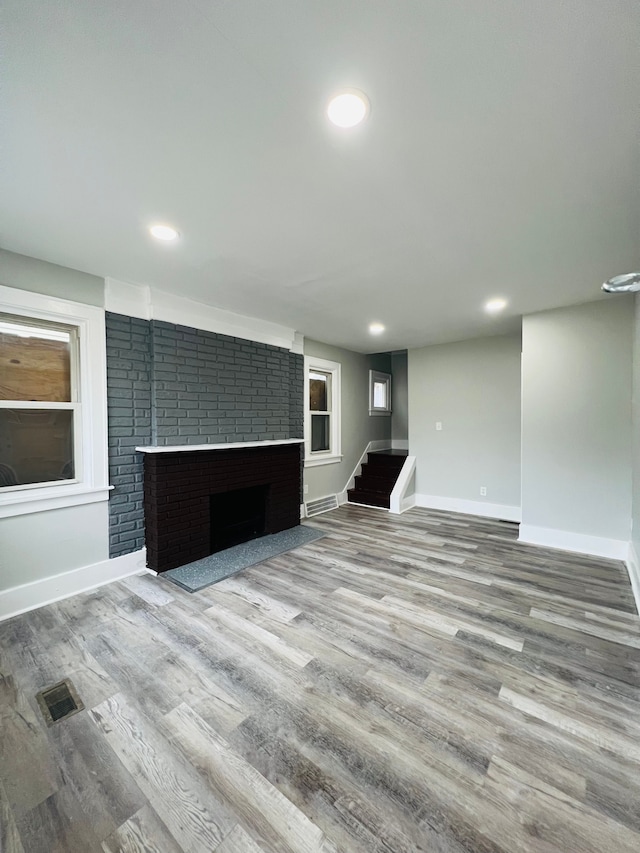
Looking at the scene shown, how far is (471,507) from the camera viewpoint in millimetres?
5074

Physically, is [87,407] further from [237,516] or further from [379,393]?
[379,393]

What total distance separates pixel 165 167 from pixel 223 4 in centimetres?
78

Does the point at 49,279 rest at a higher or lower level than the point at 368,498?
higher

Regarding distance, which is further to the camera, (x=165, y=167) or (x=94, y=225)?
(x=94, y=225)

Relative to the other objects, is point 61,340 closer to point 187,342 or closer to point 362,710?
point 187,342

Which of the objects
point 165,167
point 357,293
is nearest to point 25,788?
point 165,167

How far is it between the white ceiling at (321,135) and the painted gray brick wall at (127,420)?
0.60m

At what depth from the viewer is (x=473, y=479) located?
5.07m

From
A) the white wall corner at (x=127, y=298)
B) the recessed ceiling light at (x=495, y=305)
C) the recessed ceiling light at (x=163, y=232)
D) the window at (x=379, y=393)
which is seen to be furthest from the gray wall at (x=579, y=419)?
the white wall corner at (x=127, y=298)

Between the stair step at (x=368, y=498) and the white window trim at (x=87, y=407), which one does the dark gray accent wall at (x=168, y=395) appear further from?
the stair step at (x=368, y=498)

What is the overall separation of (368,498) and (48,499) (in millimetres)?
4215

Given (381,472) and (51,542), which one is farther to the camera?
(381,472)

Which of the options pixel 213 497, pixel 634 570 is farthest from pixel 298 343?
pixel 634 570

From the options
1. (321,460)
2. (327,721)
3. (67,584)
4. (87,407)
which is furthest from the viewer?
(321,460)
